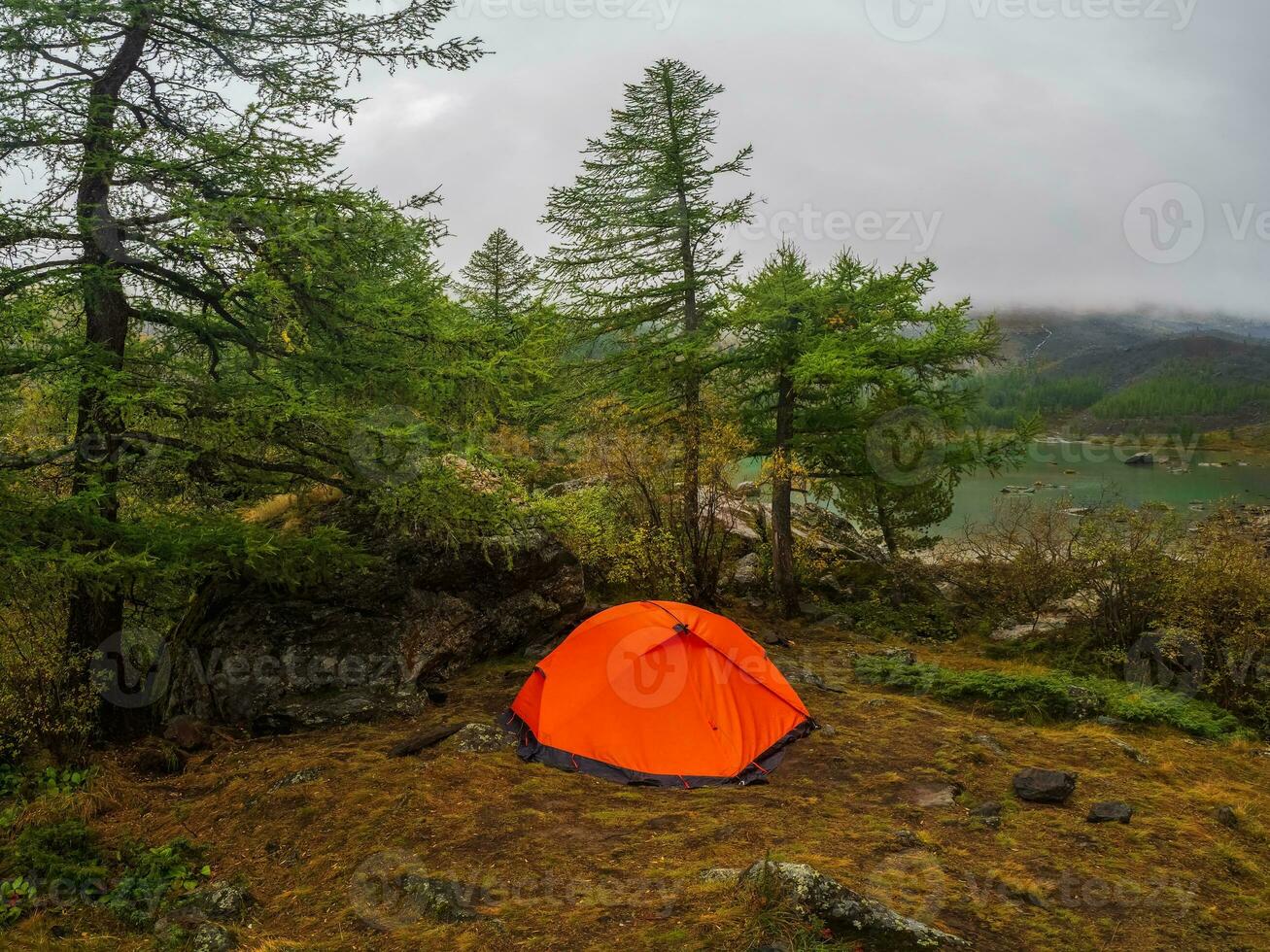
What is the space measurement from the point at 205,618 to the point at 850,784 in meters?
7.63

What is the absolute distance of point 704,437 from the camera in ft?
43.2

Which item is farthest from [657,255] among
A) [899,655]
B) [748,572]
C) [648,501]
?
[899,655]

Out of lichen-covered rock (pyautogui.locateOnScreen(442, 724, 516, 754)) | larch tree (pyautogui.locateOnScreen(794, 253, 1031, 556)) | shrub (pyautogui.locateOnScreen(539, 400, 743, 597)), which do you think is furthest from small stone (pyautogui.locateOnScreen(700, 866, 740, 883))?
larch tree (pyautogui.locateOnScreen(794, 253, 1031, 556))

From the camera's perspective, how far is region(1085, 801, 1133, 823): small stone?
605 cm

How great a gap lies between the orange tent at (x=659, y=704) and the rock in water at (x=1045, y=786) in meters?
2.35

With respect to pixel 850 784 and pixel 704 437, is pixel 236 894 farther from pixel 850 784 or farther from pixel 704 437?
pixel 704 437

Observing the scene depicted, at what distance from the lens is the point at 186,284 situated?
6984 millimetres

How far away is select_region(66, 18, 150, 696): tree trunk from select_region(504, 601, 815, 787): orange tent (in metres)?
4.45

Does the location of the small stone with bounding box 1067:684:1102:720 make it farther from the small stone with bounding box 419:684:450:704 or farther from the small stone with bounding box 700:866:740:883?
the small stone with bounding box 419:684:450:704

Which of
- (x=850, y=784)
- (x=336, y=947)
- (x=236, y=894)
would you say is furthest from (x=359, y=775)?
(x=850, y=784)

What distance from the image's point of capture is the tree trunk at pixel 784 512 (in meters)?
14.1

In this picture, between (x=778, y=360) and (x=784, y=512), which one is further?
(x=784, y=512)

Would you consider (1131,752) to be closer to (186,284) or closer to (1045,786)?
(1045,786)

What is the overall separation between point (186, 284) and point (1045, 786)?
388 inches
